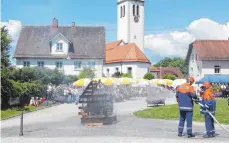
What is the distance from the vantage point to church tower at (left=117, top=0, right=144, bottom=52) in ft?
307

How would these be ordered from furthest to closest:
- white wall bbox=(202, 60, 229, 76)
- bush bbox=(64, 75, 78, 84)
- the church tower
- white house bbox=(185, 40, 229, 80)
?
the church tower < white wall bbox=(202, 60, 229, 76) < white house bbox=(185, 40, 229, 80) < bush bbox=(64, 75, 78, 84)

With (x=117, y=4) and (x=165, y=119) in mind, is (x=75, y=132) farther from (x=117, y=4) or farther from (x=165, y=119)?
(x=117, y=4)

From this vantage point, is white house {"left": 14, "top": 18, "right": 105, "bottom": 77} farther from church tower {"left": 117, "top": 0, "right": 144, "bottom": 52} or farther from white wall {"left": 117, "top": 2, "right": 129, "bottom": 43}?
white wall {"left": 117, "top": 2, "right": 129, "bottom": 43}

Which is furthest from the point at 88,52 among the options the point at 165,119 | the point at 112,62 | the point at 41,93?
the point at 165,119

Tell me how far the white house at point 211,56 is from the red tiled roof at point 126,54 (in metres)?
10.8

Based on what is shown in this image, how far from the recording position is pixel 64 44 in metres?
63.3

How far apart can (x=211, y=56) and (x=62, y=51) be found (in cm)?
2240

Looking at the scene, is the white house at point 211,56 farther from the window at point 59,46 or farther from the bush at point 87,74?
the window at point 59,46

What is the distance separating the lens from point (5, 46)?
29.6 metres

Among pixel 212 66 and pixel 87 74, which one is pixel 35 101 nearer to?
pixel 87 74

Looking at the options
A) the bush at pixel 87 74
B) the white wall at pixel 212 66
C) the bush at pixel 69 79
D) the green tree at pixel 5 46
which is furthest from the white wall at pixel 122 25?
the green tree at pixel 5 46

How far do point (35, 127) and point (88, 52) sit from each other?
44.8 m

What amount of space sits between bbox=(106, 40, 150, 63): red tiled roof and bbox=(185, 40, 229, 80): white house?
1078 centimetres

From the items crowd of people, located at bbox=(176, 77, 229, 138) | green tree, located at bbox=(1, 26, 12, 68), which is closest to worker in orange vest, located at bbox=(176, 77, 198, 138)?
crowd of people, located at bbox=(176, 77, 229, 138)
